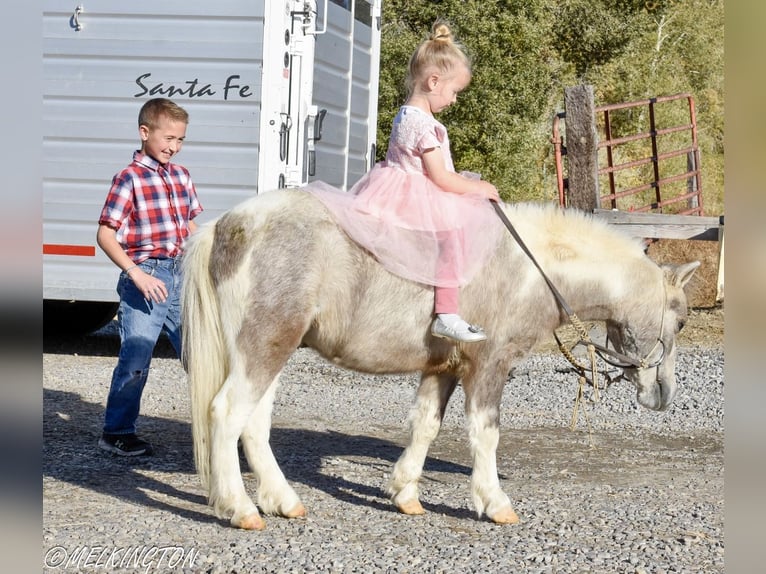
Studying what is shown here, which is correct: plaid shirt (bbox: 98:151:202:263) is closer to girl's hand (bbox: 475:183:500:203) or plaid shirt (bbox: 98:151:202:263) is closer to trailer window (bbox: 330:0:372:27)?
girl's hand (bbox: 475:183:500:203)

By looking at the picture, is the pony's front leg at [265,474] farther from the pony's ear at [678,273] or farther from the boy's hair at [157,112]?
the pony's ear at [678,273]

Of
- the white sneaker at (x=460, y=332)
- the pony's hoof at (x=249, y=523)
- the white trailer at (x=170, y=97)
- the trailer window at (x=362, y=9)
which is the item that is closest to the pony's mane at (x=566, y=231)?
the white sneaker at (x=460, y=332)

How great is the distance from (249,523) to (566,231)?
202 centimetres

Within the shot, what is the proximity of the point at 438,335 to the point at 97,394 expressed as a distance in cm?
418

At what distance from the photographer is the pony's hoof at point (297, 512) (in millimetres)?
4344

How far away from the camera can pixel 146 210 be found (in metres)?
5.25

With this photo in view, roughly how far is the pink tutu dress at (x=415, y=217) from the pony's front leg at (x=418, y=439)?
0.64 m

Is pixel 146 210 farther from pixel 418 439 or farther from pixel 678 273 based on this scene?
pixel 678 273

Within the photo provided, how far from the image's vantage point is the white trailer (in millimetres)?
8594

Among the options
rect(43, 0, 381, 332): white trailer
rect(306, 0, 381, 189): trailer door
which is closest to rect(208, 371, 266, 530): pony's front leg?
rect(43, 0, 381, 332): white trailer

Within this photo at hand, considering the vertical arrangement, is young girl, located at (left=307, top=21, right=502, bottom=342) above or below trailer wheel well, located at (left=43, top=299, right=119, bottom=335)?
above

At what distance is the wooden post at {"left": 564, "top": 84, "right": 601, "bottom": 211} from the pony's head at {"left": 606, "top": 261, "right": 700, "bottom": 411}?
6499mm

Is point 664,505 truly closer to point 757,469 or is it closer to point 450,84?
point 450,84

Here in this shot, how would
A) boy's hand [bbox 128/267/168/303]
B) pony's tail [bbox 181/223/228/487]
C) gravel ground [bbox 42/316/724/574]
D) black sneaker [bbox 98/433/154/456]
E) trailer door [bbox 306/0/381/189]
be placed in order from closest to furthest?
gravel ground [bbox 42/316/724/574] → pony's tail [bbox 181/223/228/487] → boy's hand [bbox 128/267/168/303] → black sneaker [bbox 98/433/154/456] → trailer door [bbox 306/0/381/189]
